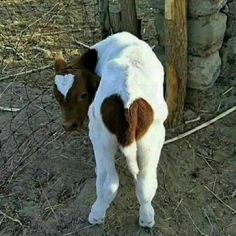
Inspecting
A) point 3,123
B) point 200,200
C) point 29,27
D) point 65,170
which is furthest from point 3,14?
point 200,200

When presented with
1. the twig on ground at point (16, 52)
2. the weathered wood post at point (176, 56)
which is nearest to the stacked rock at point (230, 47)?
the weathered wood post at point (176, 56)

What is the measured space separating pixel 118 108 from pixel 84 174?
1153mm

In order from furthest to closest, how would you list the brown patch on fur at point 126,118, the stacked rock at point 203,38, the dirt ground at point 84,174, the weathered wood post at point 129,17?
the weathered wood post at point 129,17 < the stacked rock at point 203,38 < the dirt ground at point 84,174 < the brown patch on fur at point 126,118

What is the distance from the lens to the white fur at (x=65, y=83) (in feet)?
10.8

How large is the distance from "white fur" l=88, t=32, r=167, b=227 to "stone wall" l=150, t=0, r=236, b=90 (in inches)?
30.1

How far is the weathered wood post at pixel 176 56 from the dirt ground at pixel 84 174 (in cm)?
18

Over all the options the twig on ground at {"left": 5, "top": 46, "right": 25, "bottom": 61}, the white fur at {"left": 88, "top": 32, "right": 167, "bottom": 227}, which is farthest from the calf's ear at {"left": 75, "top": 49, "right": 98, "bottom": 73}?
the twig on ground at {"left": 5, "top": 46, "right": 25, "bottom": 61}

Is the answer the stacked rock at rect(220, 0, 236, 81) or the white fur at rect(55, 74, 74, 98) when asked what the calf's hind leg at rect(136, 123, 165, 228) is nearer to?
the white fur at rect(55, 74, 74, 98)

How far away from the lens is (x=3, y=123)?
4.45m

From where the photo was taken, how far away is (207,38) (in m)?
4.02

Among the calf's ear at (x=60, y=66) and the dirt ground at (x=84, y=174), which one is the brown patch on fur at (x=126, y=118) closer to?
the calf's ear at (x=60, y=66)

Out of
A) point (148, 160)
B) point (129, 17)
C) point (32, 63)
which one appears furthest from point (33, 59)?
point (148, 160)

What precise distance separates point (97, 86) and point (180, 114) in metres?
1.04

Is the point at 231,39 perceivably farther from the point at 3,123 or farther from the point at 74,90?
the point at 3,123
